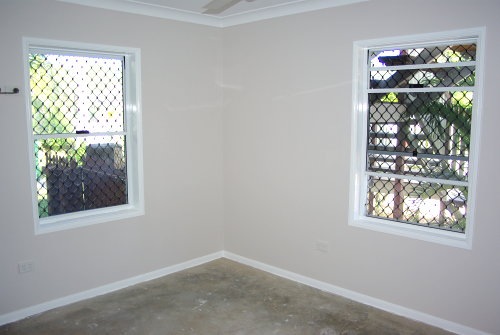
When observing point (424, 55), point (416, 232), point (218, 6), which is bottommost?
point (416, 232)

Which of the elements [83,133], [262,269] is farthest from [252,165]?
[83,133]

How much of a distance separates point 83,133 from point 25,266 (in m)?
1.22

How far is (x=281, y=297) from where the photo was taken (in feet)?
12.6

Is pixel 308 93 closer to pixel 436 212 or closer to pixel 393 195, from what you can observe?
pixel 393 195

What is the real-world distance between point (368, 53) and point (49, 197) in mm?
3043

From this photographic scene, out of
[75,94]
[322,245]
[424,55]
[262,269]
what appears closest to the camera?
[424,55]

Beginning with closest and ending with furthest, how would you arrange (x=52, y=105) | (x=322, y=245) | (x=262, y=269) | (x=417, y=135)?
(x=417, y=135) → (x=52, y=105) → (x=322, y=245) → (x=262, y=269)

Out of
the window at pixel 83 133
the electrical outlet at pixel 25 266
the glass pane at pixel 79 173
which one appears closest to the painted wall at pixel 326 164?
the window at pixel 83 133

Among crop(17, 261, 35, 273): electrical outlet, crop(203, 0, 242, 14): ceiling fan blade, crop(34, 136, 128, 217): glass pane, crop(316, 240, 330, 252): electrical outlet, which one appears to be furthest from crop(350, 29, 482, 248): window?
crop(17, 261, 35, 273): electrical outlet

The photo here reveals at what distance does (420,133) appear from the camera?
11.4 ft

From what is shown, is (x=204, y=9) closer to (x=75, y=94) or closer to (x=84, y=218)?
(x=75, y=94)

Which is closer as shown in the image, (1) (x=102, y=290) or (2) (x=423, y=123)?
(2) (x=423, y=123)

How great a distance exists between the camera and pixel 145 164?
13.6ft

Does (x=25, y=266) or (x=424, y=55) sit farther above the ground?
(x=424, y=55)
